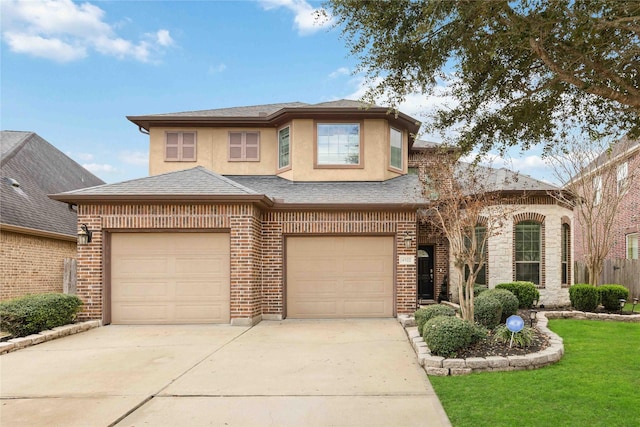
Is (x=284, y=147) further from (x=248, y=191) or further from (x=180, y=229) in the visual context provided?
(x=180, y=229)

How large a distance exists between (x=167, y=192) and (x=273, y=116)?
16.0 ft

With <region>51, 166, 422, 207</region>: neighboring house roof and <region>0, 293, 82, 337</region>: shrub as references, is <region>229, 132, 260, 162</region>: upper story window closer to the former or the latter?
<region>51, 166, 422, 207</region>: neighboring house roof

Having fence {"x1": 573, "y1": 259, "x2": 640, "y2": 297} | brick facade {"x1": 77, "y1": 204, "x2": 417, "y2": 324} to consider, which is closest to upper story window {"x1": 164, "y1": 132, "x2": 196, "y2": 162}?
brick facade {"x1": 77, "y1": 204, "x2": 417, "y2": 324}

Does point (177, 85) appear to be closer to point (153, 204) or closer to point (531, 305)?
point (153, 204)

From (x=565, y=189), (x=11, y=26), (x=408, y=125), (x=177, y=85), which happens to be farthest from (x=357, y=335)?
(x=177, y=85)

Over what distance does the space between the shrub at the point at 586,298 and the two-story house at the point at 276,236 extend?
76.7 inches

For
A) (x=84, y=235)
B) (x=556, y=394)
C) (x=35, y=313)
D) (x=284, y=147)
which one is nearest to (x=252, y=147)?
(x=284, y=147)

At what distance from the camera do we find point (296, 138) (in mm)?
14312

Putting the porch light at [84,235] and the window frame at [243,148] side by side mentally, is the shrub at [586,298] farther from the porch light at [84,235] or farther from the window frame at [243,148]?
the porch light at [84,235]

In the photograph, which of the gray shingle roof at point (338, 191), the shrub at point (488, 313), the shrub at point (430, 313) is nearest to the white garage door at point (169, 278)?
the gray shingle roof at point (338, 191)

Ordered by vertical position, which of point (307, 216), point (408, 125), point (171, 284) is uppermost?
point (408, 125)

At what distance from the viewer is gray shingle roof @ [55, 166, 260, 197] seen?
10.9m

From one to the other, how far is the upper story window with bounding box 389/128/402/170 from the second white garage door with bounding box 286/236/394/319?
358 cm

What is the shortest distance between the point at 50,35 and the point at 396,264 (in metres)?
13.1
